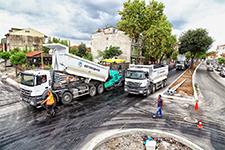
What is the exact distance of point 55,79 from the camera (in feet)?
36.2

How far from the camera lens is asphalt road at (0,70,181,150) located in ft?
21.0

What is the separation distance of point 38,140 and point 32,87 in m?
4.13

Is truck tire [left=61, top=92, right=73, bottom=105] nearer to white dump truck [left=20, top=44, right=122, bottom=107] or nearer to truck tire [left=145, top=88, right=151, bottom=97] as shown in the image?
white dump truck [left=20, top=44, right=122, bottom=107]

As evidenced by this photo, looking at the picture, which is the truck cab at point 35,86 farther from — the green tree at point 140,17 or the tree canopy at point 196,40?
the tree canopy at point 196,40

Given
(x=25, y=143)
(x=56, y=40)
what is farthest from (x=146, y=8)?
(x=56, y=40)

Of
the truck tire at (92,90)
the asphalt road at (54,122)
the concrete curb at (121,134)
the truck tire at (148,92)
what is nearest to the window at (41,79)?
the asphalt road at (54,122)

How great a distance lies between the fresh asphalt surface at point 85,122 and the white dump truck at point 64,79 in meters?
1.05

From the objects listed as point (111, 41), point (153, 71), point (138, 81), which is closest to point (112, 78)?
point (138, 81)

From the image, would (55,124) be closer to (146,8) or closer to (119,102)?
(119,102)

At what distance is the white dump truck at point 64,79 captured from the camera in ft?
31.9

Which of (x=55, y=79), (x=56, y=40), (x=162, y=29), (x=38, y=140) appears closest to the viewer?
(x=38, y=140)

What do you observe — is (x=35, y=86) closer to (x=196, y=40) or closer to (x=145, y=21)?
(x=145, y=21)

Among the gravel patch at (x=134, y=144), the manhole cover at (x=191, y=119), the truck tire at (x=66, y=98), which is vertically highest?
the truck tire at (x=66, y=98)

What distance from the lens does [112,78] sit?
16.3 m
